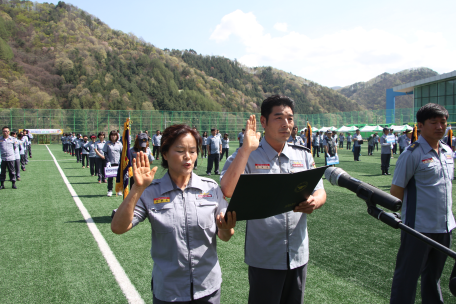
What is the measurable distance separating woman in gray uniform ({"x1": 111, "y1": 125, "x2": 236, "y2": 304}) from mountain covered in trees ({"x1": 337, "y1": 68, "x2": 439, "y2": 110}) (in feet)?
510

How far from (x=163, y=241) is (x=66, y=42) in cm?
9070

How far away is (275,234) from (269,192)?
75 centimetres

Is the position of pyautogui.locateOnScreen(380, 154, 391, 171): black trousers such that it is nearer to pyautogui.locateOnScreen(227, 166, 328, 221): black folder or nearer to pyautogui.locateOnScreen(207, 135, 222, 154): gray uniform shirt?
pyautogui.locateOnScreen(207, 135, 222, 154): gray uniform shirt

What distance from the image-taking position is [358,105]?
461ft

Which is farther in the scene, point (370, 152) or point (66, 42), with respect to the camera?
point (66, 42)

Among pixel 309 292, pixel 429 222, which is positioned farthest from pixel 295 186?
pixel 309 292

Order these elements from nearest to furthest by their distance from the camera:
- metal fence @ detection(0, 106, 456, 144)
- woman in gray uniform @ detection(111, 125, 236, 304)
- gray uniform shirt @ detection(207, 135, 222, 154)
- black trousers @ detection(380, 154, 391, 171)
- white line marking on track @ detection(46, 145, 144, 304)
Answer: woman in gray uniform @ detection(111, 125, 236, 304) → white line marking on track @ detection(46, 145, 144, 304) → gray uniform shirt @ detection(207, 135, 222, 154) → black trousers @ detection(380, 154, 391, 171) → metal fence @ detection(0, 106, 456, 144)

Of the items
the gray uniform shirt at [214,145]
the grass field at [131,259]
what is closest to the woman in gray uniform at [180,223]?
the grass field at [131,259]

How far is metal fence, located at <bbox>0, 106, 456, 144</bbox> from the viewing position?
40531 mm

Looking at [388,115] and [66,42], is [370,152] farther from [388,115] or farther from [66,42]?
[66,42]

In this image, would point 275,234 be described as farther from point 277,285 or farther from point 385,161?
point 385,161

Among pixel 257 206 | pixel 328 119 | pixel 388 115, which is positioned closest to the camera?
pixel 257 206

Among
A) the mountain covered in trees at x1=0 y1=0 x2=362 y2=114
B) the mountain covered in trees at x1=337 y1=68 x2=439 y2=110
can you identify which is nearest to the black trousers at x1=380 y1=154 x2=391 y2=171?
the mountain covered in trees at x1=0 y1=0 x2=362 y2=114

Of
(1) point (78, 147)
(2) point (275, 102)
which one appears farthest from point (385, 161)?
(1) point (78, 147)
